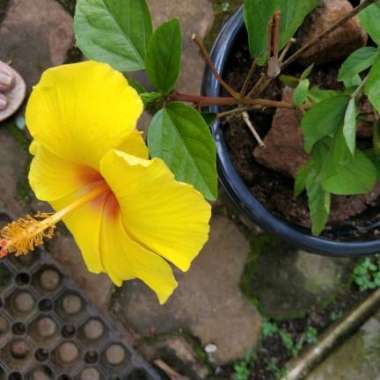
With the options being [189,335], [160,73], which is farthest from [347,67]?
[189,335]

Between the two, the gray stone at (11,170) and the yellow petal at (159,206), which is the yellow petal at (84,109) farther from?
the gray stone at (11,170)

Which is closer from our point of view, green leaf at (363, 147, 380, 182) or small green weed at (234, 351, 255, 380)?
green leaf at (363, 147, 380, 182)

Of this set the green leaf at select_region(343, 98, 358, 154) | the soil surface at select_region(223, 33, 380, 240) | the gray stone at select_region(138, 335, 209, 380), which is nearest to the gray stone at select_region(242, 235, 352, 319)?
the gray stone at select_region(138, 335, 209, 380)

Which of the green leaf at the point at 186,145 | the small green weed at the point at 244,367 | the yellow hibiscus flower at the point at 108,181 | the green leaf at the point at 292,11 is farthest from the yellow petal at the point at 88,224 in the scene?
the small green weed at the point at 244,367

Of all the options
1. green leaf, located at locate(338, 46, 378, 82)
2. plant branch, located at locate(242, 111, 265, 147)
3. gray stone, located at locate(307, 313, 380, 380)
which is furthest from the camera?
gray stone, located at locate(307, 313, 380, 380)

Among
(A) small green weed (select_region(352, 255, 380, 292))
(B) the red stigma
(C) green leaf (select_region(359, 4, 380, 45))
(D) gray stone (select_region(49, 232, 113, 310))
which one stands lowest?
(D) gray stone (select_region(49, 232, 113, 310))

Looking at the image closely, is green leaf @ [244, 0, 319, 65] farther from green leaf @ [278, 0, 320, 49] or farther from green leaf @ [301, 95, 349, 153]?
green leaf @ [301, 95, 349, 153]

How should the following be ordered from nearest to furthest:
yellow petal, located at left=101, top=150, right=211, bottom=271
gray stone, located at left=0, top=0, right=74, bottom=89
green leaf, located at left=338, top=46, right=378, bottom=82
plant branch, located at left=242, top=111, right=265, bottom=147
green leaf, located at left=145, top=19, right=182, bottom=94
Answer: yellow petal, located at left=101, top=150, right=211, bottom=271 → green leaf, located at left=145, top=19, right=182, bottom=94 → green leaf, located at left=338, top=46, right=378, bottom=82 → plant branch, located at left=242, top=111, right=265, bottom=147 → gray stone, located at left=0, top=0, right=74, bottom=89

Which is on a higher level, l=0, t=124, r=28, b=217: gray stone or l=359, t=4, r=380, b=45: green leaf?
l=359, t=4, r=380, b=45: green leaf
